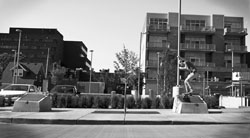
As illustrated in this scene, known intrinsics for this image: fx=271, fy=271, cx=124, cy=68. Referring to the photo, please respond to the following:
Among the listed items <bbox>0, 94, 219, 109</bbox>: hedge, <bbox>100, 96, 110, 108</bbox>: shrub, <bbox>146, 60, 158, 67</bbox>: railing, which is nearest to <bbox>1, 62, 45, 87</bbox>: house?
<bbox>146, 60, 158, 67</bbox>: railing

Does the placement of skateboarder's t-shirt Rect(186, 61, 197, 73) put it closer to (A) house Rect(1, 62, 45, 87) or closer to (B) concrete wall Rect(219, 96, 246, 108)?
(B) concrete wall Rect(219, 96, 246, 108)

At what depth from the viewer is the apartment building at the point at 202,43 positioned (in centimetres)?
5003

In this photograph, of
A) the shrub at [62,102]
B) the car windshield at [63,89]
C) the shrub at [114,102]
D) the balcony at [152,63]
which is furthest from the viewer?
the balcony at [152,63]

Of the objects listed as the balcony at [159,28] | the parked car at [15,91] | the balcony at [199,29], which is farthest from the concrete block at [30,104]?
the balcony at [199,29]

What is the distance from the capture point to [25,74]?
5841cm

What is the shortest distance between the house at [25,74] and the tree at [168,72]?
109 feet

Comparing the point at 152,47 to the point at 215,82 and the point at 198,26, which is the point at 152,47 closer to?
the point at 198,26

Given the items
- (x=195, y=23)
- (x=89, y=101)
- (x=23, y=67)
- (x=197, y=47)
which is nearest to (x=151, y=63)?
(x=197, y=47)

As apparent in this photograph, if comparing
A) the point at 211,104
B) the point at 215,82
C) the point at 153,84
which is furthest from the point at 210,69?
A: the point at 211,104

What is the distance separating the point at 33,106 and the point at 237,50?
4523cm

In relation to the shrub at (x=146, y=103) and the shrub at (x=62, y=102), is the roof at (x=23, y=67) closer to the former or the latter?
the shrub at (x=62, y=102)

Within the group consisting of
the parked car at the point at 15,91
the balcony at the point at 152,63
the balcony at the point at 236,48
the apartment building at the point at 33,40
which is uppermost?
the balcony at the point at 236,48

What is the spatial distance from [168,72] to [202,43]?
20177mm

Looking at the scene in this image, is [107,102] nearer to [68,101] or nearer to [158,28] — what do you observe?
[68,101]
